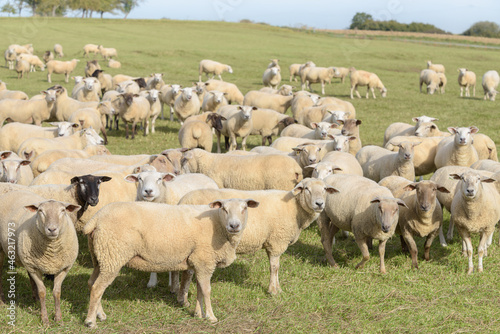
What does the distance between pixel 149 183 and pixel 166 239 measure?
6.04 ft

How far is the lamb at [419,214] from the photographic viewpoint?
25.3 ft

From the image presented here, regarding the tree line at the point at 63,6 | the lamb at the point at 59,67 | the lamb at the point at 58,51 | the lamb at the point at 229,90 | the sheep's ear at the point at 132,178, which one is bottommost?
the sheep's ear at the point at 132,178

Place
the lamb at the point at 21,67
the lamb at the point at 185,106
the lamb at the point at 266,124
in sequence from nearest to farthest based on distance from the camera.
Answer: the lamb at the point at 266,124, the lamb at the point at 185,106, the lamb at the point at 21,67

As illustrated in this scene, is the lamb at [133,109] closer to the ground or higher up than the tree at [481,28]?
closer to the ground

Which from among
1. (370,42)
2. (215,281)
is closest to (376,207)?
(215,281)

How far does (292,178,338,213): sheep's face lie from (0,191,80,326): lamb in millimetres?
2929

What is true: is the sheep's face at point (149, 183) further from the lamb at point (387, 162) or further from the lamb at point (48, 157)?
the lamb at point (387, 162)

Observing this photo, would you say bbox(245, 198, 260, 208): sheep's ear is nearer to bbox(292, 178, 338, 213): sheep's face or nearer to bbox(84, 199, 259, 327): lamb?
bbox(84, 199, 259, 327): lamb

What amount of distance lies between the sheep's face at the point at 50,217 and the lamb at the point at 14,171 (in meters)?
3.60

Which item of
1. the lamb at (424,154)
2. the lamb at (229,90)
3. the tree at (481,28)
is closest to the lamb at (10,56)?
the lamb at (229,90)

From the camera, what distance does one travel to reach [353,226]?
7793 mm

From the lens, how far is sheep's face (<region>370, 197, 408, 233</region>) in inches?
283

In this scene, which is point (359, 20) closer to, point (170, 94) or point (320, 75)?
point (320, 75)

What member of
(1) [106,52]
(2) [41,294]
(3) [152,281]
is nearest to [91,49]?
(1) [106,52]
